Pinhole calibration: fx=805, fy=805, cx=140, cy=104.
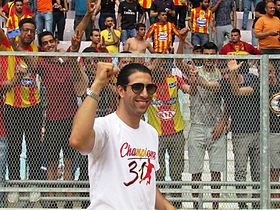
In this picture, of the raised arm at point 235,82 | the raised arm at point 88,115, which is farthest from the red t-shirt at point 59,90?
the raised arm at point 88,115

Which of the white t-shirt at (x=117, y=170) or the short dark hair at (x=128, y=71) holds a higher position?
the short dark hair at (x=128, y=71)

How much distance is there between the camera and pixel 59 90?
8.65 metres

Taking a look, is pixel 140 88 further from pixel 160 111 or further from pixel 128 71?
pixel 160 111

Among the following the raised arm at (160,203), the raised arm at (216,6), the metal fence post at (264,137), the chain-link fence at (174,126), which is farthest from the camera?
the raised arm at (216,6)

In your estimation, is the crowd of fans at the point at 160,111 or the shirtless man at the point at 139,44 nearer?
the crowd of fans at the point at 160,111

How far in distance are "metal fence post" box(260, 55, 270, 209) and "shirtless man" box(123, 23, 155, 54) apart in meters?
4.22

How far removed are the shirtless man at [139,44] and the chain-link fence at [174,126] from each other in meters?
4.12

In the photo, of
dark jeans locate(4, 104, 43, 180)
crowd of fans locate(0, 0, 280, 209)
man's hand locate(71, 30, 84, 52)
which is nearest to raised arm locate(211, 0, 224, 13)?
man's hand locate(71, 30, 84, 52)

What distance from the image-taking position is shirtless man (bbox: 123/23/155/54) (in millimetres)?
12898

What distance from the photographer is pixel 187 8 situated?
16828 mm

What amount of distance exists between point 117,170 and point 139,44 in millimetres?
8178

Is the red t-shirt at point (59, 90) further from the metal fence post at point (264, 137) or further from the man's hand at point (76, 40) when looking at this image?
the metal fence post at point (264, 137)

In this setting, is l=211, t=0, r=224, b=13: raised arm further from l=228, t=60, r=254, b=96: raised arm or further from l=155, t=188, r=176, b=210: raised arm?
l=155, t=188, r=176, b=210: raised arm

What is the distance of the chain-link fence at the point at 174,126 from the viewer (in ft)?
28.2
